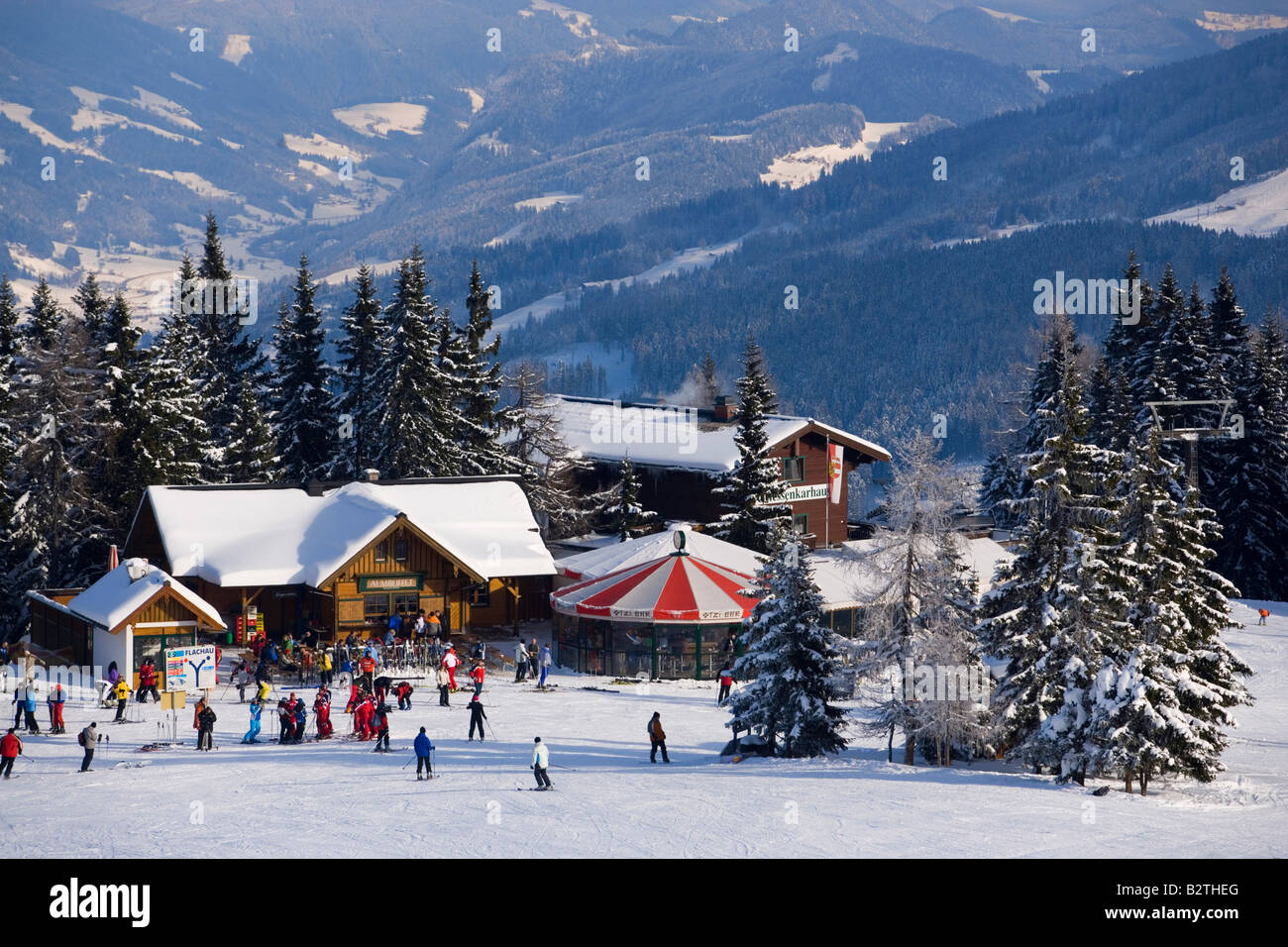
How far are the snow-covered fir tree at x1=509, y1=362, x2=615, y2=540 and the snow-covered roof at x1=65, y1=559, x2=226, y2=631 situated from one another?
19739 millimetres

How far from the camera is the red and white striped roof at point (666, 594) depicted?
5166 centimetres

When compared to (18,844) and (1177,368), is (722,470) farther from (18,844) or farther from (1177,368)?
(18,844)

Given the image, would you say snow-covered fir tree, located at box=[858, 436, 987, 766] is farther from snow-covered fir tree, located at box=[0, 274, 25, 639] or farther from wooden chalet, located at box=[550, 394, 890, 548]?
snow-covered fir tree, located at box=[0, 274, 25, 639]

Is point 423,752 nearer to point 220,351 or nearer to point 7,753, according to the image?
point 7,753

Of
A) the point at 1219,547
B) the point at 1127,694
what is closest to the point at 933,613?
the point at 1127,694

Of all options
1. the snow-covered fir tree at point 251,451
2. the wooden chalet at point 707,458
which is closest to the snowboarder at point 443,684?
the snow-covered fir tree at point 251,451

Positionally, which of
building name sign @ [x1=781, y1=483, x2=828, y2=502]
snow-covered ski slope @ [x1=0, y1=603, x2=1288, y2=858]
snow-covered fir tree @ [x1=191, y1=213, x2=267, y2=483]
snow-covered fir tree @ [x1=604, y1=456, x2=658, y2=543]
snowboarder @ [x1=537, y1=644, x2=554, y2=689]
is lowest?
snow-covered ski slope @ [x1=0, y1=603, x2=1288, y2=858]

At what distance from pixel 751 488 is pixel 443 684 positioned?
20.0 m

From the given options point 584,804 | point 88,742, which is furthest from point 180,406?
point 584,804

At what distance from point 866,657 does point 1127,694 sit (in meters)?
5.43

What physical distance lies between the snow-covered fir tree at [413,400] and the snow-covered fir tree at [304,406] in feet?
12.7

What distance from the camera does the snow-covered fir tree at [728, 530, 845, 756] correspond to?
123ft

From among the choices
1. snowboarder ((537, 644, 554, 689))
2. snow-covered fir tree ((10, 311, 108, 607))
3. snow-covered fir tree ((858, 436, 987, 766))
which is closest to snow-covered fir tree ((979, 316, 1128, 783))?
snow-covered fir tree ((858, 436, 987, 766))
